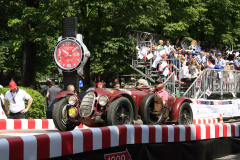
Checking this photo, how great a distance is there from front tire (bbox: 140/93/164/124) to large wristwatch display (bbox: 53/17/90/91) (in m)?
2.80

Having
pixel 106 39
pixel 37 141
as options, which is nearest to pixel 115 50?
pixel 106 39

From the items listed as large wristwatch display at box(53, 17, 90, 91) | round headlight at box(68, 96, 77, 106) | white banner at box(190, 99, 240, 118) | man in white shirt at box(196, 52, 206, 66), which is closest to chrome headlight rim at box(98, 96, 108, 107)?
round headlight at box(68, 96, 77, 106)

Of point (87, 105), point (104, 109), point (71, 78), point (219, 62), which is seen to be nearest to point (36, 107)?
point (71, 78)

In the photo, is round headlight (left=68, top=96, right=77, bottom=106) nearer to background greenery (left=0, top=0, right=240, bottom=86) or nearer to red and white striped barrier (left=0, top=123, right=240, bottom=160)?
red and white striped barrier (left=0, top=123, right=240, bottom=160)

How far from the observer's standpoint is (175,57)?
69.1 ft

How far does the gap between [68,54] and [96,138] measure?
7.32 metres

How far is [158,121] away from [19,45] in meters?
18.0

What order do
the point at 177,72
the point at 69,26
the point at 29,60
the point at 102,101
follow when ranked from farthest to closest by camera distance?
the point at 29,60 < the point at 177,72 < the point at 69,26 < the point at 102,101

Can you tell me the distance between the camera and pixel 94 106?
952 centimetres

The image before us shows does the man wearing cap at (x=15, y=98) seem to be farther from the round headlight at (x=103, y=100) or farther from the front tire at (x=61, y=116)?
the round headlight at (x=103, y=100)

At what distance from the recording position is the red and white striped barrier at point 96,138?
4.79 meters

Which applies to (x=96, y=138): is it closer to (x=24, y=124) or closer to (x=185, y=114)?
(x=185, y=114)

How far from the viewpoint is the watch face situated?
1278 cm

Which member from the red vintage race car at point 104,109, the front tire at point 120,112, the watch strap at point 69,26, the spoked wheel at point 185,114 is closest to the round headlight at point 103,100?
the red vintage race car at point 104,109
